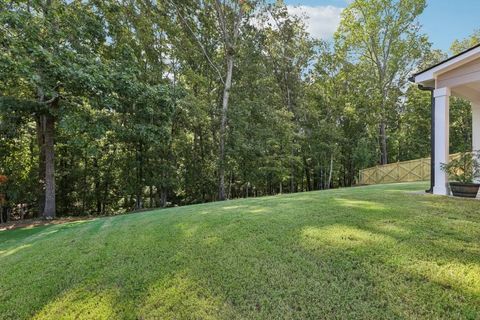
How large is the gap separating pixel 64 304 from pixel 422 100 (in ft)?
80.7

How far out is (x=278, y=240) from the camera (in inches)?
122

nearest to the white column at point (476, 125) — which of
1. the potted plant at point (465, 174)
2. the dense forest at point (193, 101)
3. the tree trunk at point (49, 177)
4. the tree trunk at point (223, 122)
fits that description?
the potted plant at point (465, 174)

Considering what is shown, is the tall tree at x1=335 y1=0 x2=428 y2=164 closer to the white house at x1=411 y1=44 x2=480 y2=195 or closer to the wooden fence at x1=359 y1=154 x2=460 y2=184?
the wooden fence at x1=359 y1=154 x2=460 y2=184

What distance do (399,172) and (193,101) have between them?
40.7 ft

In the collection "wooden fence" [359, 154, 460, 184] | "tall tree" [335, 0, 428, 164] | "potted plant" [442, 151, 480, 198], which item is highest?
"tall tree" [335, 0, 428, 164]

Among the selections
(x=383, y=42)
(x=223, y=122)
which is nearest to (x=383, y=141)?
(x=383, y=42)

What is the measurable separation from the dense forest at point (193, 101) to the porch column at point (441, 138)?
8269 mm

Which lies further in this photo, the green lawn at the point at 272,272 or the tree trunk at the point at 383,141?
the tree trunk at the point at 383,141

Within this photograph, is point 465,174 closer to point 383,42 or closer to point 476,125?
point 476,125

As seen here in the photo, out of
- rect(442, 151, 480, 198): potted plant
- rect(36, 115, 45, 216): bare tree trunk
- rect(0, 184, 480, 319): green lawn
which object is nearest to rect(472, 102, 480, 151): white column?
rect(442, 151, 480, 198): potted plant

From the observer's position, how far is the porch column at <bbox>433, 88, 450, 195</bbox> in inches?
220

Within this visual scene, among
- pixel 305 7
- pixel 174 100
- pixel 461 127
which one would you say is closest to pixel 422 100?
pixel 461 127

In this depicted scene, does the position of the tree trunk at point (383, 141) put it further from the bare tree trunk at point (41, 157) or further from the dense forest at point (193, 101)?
the bare tree trunk at point (41, 157)

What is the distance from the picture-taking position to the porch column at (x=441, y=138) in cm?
558
